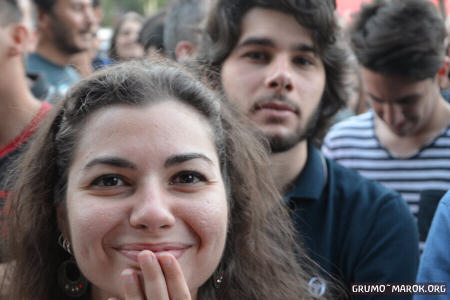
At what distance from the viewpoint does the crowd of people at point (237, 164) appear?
1.63 m

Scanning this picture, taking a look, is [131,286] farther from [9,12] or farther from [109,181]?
[9,12]

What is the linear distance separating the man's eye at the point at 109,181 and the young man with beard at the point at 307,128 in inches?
38.2

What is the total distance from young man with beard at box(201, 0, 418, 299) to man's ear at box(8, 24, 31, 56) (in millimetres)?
989

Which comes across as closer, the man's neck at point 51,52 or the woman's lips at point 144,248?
the woman's lips at point 144,248

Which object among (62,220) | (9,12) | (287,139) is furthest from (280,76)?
(9,12)

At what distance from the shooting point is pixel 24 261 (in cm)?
195

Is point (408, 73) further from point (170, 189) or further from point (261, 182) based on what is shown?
point (170, 189)

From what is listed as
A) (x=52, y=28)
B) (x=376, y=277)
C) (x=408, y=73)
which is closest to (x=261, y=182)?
(x=376, y=277)

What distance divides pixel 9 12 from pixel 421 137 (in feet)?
8.01

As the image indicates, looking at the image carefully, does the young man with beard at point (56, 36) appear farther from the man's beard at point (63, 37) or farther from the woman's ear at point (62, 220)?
the woman's ear at point (62, 220)

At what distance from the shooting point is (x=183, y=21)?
168 inches

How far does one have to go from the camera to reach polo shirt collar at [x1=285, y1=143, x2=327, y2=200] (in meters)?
2.52

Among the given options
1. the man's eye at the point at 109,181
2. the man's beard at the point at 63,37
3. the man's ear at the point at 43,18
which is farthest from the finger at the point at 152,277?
the man's ear at the point at 43,18

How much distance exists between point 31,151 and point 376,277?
146cm
